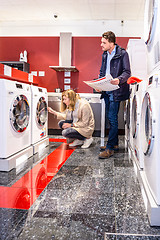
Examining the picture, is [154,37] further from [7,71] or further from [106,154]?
[7,71]

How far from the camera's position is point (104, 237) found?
43.9 inches

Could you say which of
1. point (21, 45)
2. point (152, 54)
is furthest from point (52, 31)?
point (152, 54)

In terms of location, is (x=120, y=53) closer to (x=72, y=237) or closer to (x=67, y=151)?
(x=67, y=151)

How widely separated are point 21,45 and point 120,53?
146 inches

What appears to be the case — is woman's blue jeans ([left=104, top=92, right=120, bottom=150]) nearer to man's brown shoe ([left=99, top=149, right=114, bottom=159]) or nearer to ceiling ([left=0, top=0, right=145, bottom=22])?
man's brown shoe ([left=99, top=149, right=114, bottom=159])

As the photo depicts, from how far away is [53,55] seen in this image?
5.48m

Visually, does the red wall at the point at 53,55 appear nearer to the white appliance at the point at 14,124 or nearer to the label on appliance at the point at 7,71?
the label on appliance at the point at 7,71

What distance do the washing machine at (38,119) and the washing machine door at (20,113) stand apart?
0.22 metres

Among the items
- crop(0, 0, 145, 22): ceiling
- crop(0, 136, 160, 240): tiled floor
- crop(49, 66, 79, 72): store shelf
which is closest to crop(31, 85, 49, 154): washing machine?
crop(0, 136, 160, 240): tiled floor

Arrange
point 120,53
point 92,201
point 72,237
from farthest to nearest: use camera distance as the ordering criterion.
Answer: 1. point 120,53
2. point 92,201
3. point 72,237

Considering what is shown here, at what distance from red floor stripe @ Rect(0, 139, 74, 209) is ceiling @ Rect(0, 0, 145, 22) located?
3.58 metres

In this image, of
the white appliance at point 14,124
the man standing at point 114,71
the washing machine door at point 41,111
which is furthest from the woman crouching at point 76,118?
the white appliance at point 14,124

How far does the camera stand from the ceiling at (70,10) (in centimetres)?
466

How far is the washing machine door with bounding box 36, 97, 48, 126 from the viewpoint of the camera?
3.01 m
